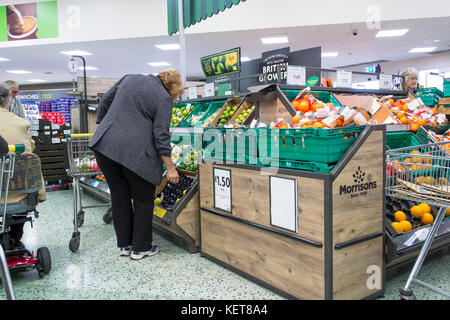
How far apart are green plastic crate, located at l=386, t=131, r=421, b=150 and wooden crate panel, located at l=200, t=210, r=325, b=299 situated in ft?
4.96

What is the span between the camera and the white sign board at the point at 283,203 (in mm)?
2131

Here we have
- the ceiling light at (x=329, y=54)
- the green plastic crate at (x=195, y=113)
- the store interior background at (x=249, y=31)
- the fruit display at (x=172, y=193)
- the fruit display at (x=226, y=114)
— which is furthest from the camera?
the ceiling light at (x=329, y=54)

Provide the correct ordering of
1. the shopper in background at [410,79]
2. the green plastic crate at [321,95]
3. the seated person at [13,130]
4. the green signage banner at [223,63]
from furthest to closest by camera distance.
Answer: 1. the shopper in background at [410,79]
2. the green signage banner at [223,63]
3. the green plastic crate at [321,95]
4. the seated person at [13,130]

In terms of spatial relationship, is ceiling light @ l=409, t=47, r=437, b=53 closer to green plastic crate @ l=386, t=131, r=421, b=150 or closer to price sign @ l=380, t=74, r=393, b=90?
price sign @ l=380, t=74, r=393, b=90

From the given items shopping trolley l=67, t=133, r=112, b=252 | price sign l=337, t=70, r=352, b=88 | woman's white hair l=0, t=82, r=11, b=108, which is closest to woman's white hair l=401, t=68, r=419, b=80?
price sign l=337, t=70, r=352, b=88

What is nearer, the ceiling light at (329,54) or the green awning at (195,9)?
the green awning at (195,9)

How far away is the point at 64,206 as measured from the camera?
5156mm

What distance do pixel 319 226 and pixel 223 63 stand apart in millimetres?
2528

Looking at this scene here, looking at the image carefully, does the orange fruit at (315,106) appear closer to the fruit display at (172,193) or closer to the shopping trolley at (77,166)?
the fruit display at (172,193)

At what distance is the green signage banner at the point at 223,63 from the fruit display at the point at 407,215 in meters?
2.05

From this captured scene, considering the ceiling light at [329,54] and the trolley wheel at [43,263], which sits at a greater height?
the ceiling light at [329,54]

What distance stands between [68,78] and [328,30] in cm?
1383

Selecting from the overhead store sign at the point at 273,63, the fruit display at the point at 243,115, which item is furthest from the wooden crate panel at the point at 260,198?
the overhead store sign at the point at 273,63

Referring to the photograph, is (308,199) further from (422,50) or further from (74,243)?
(422,50)
